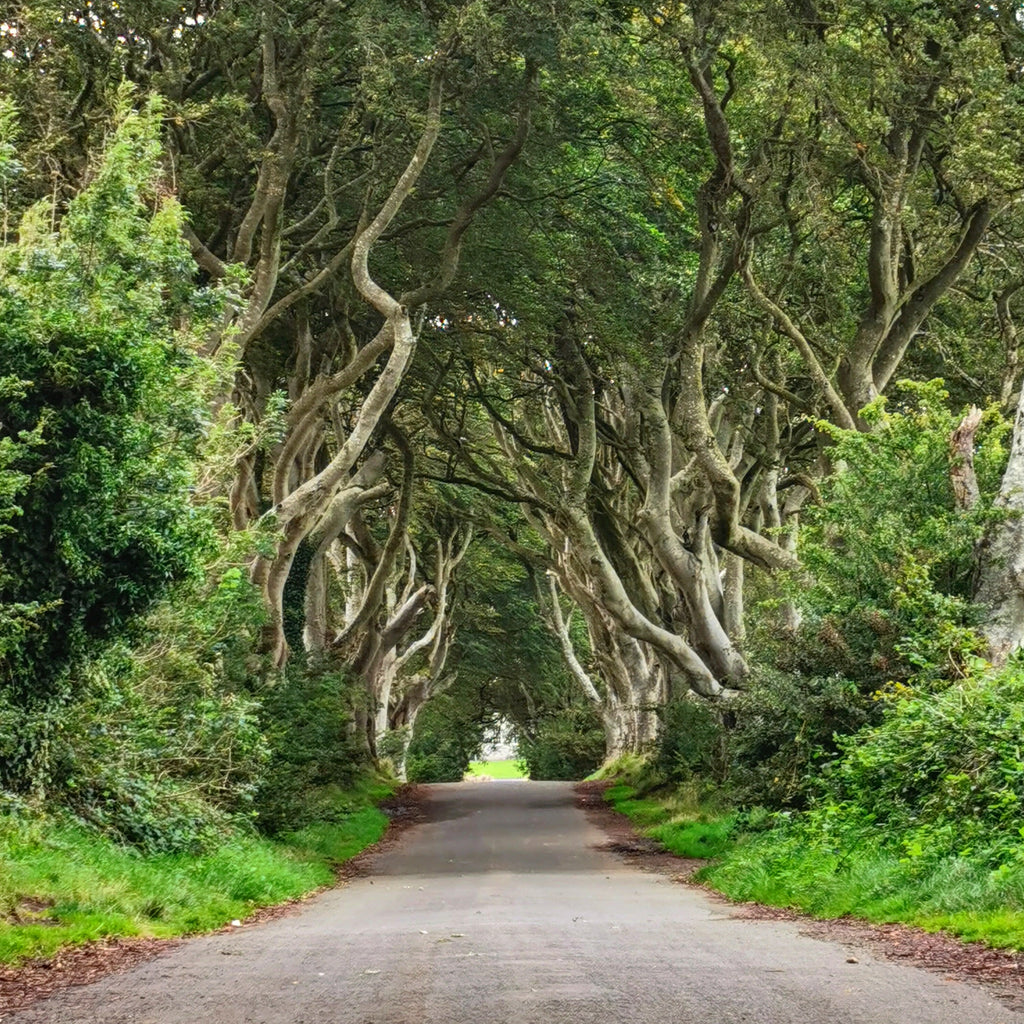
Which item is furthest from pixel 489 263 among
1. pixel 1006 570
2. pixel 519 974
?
pixel 519 974

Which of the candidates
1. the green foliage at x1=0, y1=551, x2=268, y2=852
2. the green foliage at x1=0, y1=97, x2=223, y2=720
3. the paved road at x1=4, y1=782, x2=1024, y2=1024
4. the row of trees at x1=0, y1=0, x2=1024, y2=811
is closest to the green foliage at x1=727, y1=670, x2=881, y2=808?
the row of trees at x1=0, y1=0, x2=1024, y2=811

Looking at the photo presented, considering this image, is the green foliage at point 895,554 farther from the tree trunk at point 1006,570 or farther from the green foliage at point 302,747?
the green foliage at point 302,747

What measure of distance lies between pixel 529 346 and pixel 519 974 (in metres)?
16.3

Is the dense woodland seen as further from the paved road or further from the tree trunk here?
the paved road

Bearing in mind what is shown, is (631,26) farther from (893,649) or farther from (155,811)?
(155,811)

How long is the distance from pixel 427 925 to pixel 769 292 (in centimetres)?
1333

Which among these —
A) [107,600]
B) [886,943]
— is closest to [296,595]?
[107,600]

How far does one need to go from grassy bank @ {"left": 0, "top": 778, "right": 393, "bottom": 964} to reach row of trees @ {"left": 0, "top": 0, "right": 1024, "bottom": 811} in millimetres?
1122

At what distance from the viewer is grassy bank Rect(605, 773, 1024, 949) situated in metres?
9.25

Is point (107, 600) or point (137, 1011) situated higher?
point (107, 600)

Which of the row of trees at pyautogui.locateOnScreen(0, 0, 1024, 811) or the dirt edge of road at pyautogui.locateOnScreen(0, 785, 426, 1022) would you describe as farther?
the row of trees at pyautogui.locateOnScreen(0, 0, 1024, 811)

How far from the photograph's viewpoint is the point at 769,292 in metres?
21.2

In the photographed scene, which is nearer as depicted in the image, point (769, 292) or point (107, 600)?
point (107, 600)

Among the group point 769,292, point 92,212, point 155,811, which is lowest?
point 155,811
